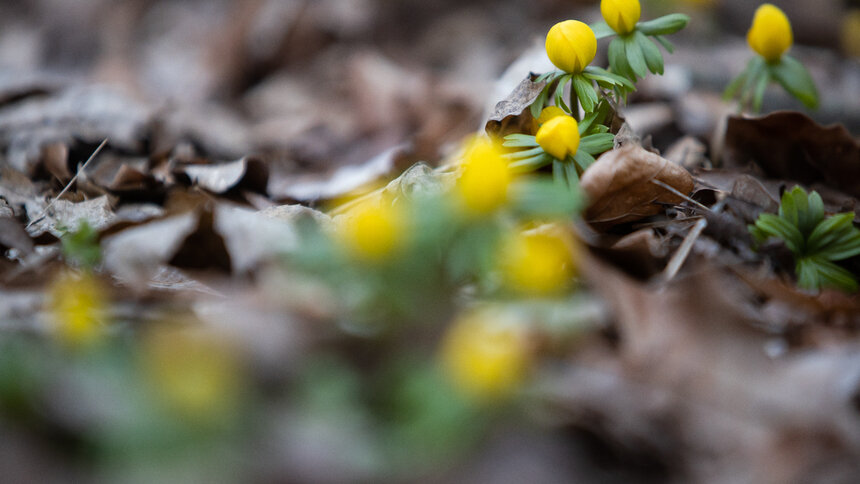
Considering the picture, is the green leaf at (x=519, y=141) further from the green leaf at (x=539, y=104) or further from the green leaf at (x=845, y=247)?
the green leaf at (x=845, y=247)

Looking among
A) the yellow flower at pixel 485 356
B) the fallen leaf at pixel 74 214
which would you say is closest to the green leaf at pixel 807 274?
the yellow flower at pixel 485 356

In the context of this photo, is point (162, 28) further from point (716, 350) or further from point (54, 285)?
point (716, 350)

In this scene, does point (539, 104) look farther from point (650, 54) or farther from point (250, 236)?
point (250, 236)

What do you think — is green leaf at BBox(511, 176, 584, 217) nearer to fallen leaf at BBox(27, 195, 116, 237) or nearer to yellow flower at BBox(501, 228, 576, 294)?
yellow flower at BBox(501, 228, 576, 294)

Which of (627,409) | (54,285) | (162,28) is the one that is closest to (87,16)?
(162,28)

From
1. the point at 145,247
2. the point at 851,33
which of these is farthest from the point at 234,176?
the point at 851,33

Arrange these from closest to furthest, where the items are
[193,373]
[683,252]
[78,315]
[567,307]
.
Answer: [193,373] < [78,315] < [567,307] < [683,252]
